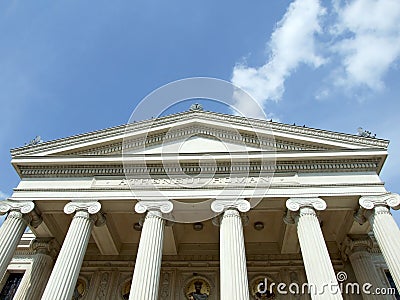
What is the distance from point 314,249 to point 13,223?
39.9ft

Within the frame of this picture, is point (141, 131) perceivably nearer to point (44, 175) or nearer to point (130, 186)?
point (130, 186)

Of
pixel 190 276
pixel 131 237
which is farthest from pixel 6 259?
pixel 190 276

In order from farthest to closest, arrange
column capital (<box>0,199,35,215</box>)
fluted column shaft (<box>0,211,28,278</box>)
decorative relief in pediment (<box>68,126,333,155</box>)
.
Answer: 1. decorative relief in pediment (<box>68,126,333,155</box>)
2. column capital (<box>0,199,35,215</box>)
3. fluted column shaft (<box>0,211,28,278</box>)

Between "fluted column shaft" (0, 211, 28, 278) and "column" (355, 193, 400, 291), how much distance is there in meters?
14.3

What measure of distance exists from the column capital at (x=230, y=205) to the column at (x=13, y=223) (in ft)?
25.9

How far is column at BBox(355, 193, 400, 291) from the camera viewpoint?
1355 centimetres

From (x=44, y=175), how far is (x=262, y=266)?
11.8 m

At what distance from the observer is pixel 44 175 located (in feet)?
56.4

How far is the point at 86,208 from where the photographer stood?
51.7 feet

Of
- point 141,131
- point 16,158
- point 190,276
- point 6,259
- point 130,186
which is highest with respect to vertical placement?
point 141,131

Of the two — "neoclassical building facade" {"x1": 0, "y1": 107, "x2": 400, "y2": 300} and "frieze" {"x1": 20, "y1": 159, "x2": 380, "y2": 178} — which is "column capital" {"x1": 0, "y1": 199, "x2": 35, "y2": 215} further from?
"frieze" {"x1": 20, "y1": 159, "x2": 380, "y2": 178}

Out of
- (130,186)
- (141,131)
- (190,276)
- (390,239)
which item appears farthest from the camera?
(190,276)

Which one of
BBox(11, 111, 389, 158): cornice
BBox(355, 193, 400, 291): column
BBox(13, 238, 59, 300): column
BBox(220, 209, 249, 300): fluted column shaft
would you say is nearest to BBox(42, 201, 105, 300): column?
BBox(11, 111, 389, 158): cornice

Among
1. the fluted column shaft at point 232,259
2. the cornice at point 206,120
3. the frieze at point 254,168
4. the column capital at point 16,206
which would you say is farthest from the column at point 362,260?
the column capital at point 16,206
